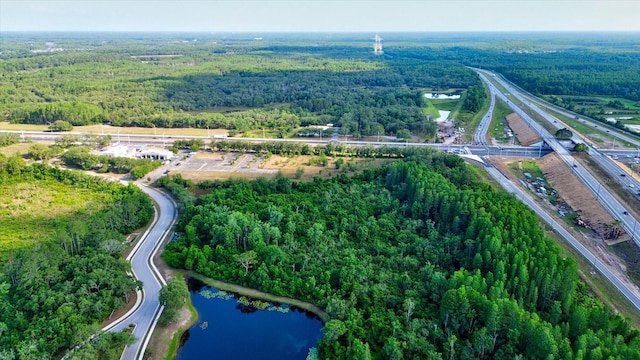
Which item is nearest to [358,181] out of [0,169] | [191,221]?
[191,221]

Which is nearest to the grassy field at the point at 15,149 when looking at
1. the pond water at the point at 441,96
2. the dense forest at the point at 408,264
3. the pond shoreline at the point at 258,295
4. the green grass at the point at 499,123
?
the dense forest at the point at 408,264

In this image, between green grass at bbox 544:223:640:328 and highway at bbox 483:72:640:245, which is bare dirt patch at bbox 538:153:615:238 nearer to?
highway at bbox 483:72:640:245

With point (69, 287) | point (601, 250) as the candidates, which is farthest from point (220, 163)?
point (601, 250)

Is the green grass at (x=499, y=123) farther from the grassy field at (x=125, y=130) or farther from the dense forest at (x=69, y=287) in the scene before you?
the dense forest at (x=69, y=287)

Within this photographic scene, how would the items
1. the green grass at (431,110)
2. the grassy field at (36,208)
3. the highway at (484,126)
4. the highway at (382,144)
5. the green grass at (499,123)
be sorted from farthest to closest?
the green grass at (431,110) < the green grass at (499,123) < the highway at (484,126) < the highway at (382,144) < the grassy field at (36,208)

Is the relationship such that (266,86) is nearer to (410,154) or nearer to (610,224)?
(410,154)

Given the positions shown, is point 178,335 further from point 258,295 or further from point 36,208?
point 36,208

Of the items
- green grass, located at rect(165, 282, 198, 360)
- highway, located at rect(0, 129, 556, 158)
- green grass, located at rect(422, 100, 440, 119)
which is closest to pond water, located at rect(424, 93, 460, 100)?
green grass, located at rect(422, 100, 440, 119)
